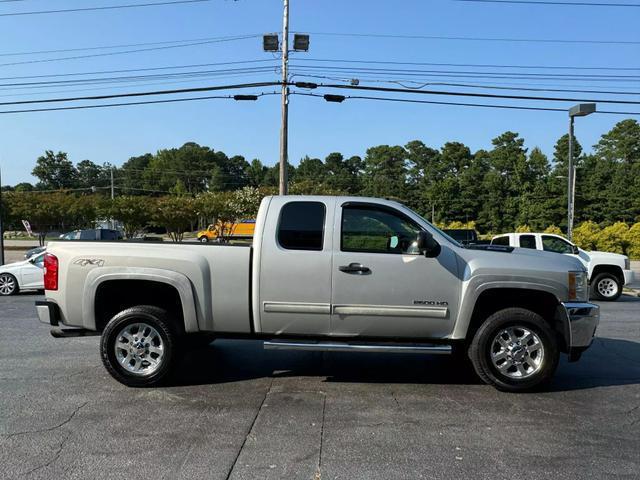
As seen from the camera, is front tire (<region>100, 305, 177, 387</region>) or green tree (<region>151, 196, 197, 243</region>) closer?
Answer: front tire (<region>100, 305, 177, 387</region>)

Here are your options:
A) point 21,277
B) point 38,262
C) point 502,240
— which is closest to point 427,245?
point 502,240

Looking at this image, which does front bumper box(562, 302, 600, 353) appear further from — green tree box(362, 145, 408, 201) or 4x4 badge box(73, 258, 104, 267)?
green tree box(362, 145, 408, 201)

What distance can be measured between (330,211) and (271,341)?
59.2 inches

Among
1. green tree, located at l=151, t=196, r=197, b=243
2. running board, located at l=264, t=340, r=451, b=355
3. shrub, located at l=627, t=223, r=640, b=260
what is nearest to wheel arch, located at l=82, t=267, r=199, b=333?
running board, located at l=264, t=340, r=451, b=355

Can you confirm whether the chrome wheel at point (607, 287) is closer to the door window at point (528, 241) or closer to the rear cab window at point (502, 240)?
the door window at point (528, 241)

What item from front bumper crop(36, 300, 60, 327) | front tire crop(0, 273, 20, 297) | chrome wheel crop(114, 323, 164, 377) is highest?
front bumper crop(36, 300, 60, 327)

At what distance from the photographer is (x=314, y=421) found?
446cm

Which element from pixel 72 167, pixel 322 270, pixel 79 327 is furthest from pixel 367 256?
pixel 72 167

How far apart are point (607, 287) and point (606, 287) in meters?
0.02

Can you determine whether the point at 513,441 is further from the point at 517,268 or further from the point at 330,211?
the point at 330,211

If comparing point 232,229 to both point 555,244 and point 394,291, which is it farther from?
point 394,291

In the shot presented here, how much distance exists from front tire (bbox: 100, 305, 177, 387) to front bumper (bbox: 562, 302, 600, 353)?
408cm

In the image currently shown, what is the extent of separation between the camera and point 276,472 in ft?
11.6

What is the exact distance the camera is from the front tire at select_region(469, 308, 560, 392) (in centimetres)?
522
